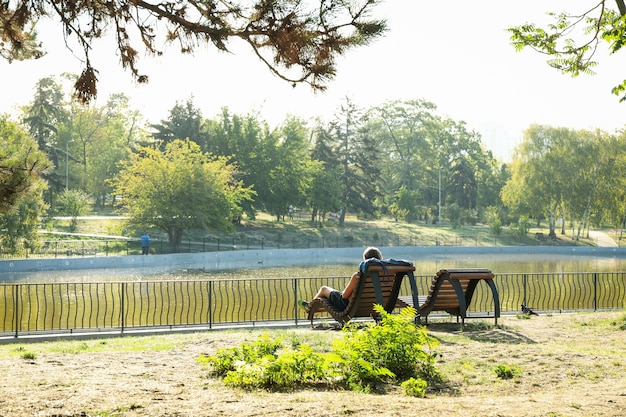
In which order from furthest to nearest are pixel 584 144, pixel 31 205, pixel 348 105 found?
1. pixel 348 105
2. pixel 584 144
3. pixel 31 205

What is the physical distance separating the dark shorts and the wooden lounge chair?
0.32 feet

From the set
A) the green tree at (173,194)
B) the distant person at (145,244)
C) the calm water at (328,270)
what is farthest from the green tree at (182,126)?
the calm water at (328,270)

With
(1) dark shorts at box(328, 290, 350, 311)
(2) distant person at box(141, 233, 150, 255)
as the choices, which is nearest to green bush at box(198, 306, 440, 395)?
(1) dark shorts at box(328, 290, 350, 311)

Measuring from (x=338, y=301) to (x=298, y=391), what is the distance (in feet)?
15.7

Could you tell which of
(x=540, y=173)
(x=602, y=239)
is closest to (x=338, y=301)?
(x=540, y=173)

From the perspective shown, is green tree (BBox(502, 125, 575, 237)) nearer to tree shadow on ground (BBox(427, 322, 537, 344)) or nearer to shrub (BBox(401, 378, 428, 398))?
tree shadow on ground (BBox(427, 322, 537, 344))

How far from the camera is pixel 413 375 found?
6.90 meters

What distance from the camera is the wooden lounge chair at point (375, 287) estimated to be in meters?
10.2

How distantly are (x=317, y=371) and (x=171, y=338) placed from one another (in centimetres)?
492

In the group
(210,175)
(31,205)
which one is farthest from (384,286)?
(210,175)

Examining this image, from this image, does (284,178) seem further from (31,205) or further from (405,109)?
(405,109)

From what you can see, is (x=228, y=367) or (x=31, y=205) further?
(x=31, y=205)

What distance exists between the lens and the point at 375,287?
1026 cm

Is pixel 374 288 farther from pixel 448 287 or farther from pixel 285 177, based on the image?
pixel 285 177
